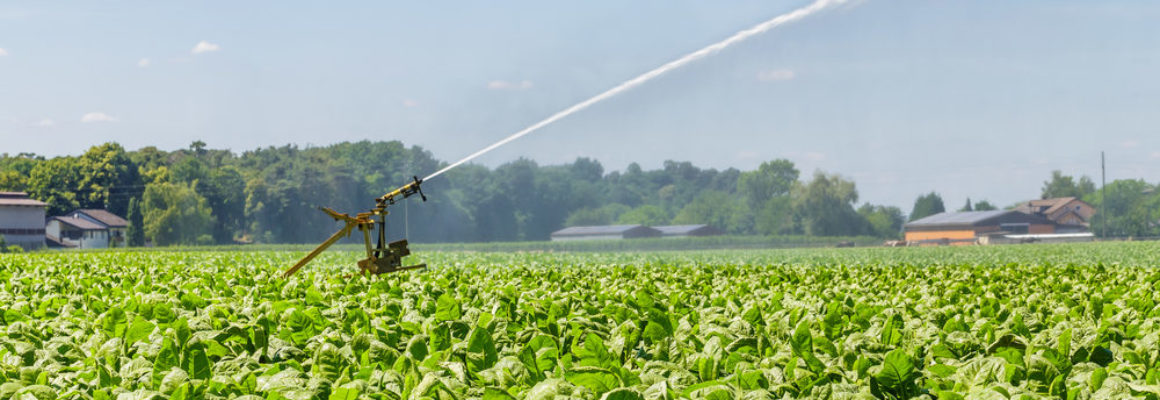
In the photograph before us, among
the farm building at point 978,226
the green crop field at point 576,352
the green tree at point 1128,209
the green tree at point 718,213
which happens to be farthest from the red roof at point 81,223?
the green crop field at point 576,352

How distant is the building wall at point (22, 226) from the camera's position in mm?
93625

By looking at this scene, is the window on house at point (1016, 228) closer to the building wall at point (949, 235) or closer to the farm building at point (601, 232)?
the building wall at point (949, 235)

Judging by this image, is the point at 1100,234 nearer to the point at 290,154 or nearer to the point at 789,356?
the point at 290,154

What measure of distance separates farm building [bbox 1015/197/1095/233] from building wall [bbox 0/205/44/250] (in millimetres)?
109890

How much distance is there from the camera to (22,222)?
95375 mm

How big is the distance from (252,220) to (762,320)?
117 metres

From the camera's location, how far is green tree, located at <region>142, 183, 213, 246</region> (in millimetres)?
104438

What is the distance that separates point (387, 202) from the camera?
48.7 feet

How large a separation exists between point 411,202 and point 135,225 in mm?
29054

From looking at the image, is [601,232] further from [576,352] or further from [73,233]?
[576,352]

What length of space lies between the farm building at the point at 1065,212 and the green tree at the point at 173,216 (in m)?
96.7

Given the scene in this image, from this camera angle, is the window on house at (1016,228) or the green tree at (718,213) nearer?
the green tree at (718,213)

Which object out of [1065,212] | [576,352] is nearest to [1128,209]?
[1065,212]

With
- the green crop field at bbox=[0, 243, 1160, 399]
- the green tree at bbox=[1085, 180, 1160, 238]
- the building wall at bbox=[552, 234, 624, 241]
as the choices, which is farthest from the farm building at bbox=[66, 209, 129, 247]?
the green crop field at bbox=[0, 243, 1160, 399]
